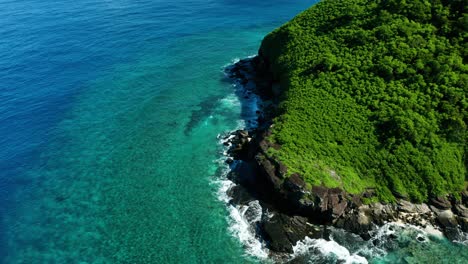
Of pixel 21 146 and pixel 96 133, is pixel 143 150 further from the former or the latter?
pixel 21 146

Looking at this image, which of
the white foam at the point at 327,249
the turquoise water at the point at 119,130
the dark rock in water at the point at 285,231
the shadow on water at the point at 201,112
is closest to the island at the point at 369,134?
the dark rock in water at the point at 285,231

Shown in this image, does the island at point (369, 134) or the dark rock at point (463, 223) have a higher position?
the island at point (369, 134)

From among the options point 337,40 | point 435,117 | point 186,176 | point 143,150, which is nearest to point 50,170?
point 143,150

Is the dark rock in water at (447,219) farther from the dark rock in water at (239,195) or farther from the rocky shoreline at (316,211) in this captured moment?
the dark rock in water at (239,195)

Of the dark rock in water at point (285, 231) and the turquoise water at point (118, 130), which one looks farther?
the turquoise water at point (118, 130)

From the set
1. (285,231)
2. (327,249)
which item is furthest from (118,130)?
(327,249)

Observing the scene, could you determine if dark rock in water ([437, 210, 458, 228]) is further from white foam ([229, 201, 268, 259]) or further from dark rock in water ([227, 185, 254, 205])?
dark rock in water ([227, 185, 254, 205])

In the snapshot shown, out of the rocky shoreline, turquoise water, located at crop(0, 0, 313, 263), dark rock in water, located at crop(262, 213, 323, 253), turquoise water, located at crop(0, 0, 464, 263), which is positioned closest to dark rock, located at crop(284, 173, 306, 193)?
the rocky shoreline

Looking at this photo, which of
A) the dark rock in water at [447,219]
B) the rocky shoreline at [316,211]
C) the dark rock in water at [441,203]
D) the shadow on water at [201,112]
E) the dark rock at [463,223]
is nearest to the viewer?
the rocky shoreline at [316,211]
